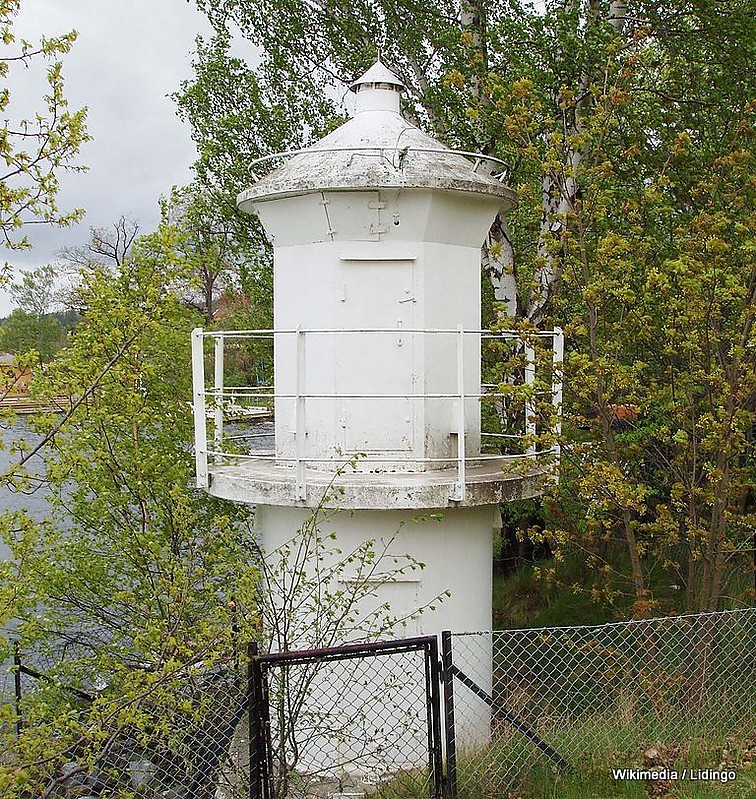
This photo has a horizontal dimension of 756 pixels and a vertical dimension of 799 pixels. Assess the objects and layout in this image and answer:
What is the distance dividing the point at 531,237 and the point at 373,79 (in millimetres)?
5873

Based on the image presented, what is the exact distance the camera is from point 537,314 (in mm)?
11812

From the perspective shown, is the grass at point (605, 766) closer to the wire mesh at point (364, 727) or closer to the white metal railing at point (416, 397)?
the wire mesh at point (364, 727)

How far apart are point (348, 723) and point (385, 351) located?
305 centimetres

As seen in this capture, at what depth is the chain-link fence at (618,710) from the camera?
21.8 ft

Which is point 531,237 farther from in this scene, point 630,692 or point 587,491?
point 630,692

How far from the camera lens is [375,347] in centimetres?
795

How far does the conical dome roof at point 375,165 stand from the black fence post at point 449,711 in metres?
3.69

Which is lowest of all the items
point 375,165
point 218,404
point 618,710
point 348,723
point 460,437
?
point 618,710

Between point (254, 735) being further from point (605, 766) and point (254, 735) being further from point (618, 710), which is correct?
point (618, 710)

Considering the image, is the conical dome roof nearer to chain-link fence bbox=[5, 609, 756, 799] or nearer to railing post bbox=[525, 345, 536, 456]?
railing post bbox=[525, 345, 536, 456]

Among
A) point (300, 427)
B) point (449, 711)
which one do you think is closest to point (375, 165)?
point (300, 427)

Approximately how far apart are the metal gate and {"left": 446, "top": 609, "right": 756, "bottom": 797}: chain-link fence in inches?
12.0

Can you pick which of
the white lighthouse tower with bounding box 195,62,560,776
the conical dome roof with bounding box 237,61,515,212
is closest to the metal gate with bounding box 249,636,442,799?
the white lighthouse tower with bounding box 195,62,560,776

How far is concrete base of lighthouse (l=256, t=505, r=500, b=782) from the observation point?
752cm
